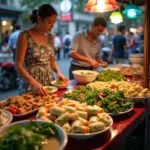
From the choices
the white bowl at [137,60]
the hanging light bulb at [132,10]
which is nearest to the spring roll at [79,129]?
the hanging light bulb at [132,10]

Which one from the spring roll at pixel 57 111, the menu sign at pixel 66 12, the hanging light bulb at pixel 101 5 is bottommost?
the spring roll at pixel 57 111

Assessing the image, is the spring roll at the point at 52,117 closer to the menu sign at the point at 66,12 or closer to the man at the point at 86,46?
the man at the point at 86,46

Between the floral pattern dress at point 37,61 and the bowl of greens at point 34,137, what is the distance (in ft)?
4.10

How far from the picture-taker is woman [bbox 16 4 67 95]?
102 inches

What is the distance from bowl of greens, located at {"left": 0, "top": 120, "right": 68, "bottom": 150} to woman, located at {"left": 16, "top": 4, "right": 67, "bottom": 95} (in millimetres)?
987

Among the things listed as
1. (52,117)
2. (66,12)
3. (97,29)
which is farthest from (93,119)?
(66,12)

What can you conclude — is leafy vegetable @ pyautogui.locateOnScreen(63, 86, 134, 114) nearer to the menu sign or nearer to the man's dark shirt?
the man's dark shirt

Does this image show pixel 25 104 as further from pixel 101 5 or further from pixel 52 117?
pixel 101 5

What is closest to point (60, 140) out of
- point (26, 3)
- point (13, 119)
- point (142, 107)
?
point (13, 119)

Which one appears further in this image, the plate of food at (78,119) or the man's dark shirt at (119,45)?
the man's dark shirt at (119,45)

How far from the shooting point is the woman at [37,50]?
259 centimetres

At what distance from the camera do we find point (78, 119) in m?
1.62

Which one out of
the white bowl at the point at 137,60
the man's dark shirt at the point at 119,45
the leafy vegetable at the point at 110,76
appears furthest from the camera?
the man's dark shirt at the point at 119,45

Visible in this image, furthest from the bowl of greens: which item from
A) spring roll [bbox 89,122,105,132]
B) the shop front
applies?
the shop front
